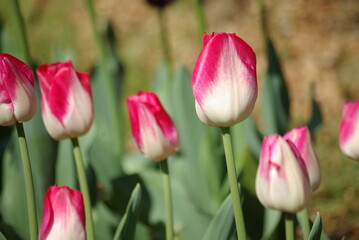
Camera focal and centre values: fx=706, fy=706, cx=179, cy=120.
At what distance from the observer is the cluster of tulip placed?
35.8 inches

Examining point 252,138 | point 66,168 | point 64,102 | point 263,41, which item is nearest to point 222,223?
point 64,102

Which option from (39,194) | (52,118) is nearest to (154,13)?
(39,194)

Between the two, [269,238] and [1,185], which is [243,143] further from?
[1,185]

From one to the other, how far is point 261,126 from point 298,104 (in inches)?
7.7

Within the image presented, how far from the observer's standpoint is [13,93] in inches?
37.7

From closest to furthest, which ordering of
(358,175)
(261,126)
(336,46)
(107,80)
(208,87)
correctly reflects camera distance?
(208,87) < (107,80) < (358,175) < (261,126) < (336,46)

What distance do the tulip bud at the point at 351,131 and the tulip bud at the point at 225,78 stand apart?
24 cm

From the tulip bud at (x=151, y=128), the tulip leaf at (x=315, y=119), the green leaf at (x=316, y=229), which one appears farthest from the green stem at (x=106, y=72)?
the green leaf at (x=316, y=229)

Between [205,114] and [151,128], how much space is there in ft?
0.58

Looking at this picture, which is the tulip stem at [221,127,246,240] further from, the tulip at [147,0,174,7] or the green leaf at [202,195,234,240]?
the tulip at [147,0,174,7]

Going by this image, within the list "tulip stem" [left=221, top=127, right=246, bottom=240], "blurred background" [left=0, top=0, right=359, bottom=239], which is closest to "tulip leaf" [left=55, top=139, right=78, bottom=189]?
"tulip stem" [left=221, top=127, right=246, bottom=240]

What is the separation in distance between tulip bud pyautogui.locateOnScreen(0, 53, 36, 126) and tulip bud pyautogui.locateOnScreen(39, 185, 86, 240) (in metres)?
0.11

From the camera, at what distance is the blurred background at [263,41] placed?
271 cm

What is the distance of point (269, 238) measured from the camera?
4.76ft
